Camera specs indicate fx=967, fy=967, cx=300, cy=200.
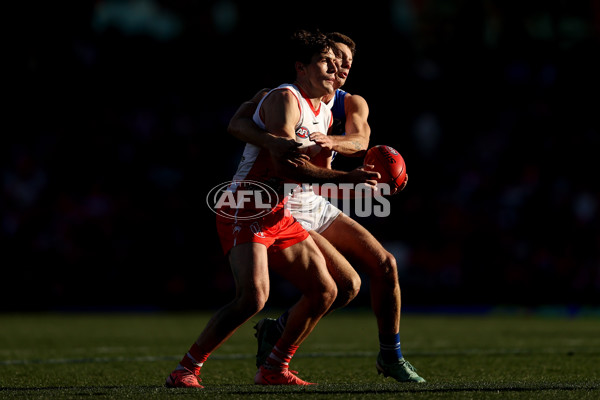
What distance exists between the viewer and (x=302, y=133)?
18.6 ft

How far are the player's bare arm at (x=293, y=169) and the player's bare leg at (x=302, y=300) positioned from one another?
489mm

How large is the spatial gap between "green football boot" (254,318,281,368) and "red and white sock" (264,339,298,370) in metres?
0.23

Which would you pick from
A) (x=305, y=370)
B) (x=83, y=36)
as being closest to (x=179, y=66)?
(x=83, y=36)

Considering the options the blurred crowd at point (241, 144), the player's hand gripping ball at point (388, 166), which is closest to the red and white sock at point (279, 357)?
the player's hand gripping ball at point (388, 166)

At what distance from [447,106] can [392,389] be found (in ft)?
43.1

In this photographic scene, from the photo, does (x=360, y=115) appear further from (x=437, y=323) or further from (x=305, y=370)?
(x=437, y=323)

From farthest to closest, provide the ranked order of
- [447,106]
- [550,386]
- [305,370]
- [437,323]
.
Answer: [447,106] → [437,323] → [305,370] → [550,386]

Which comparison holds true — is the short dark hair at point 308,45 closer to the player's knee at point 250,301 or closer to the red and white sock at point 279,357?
the player's knee at point 250,301

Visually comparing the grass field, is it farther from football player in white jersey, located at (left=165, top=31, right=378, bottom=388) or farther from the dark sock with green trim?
football player in white jersey, located at (left=165, top=31, right=378, bottom=388)

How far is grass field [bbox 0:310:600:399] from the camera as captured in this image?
17.2 feet

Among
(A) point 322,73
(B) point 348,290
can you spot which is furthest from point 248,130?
(B) point 348,290

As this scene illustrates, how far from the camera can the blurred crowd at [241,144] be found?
50.6 ft

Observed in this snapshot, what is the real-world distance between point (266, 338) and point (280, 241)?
2.83 ft

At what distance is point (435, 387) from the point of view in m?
5.36
